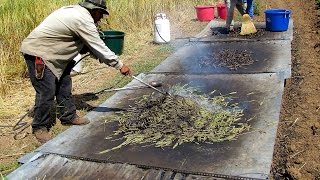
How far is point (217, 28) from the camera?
922 centimetres

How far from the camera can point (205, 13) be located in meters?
10.3

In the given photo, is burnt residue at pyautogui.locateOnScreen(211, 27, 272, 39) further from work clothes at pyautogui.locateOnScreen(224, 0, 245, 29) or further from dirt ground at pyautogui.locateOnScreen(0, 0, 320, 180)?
dirt ground at pyautogui.locateOnScreen(0, 0, 320, 180)

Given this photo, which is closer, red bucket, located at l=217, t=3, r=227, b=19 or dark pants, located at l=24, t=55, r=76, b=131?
dark pants, located at l=24, t=55, r=76, b=131

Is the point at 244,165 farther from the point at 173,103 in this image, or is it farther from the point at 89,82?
the point at 89,82

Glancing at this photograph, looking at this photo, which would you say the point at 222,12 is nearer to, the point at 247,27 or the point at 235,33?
the point at 235,33

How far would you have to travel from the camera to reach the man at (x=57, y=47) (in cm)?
393

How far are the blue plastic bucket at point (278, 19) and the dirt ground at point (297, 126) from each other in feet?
1.88

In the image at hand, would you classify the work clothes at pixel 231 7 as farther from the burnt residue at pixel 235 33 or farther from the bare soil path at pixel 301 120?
the bare soil path at pixel 301 120

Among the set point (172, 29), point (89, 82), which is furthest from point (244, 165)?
point (172, 29)

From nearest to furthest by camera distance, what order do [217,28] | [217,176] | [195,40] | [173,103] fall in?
[217,176] < [173,103] < [195,40] < [217,28]

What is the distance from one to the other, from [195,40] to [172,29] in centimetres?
196

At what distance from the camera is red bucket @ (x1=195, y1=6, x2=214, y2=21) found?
1026cm

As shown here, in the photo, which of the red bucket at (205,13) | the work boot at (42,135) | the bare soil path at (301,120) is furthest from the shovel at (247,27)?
the work boot at (42,135)

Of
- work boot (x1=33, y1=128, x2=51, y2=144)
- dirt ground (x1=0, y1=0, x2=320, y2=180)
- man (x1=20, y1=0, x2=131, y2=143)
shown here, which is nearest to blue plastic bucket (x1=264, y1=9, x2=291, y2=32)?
dirt ground (x1=0, y1=0, x2=320, y2=180)
